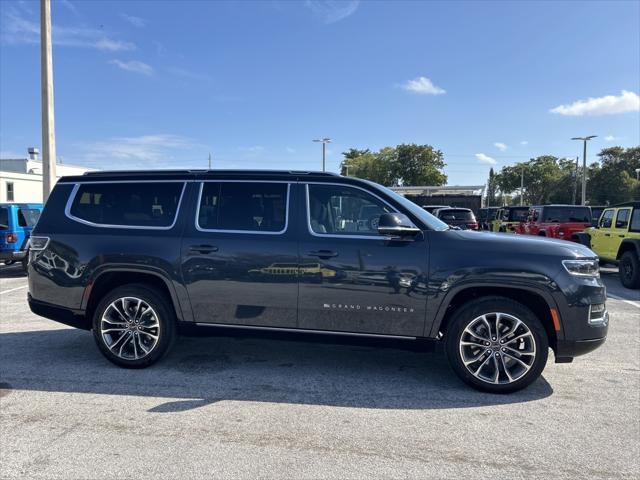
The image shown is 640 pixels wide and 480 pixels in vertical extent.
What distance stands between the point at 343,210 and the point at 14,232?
10320 millimetres

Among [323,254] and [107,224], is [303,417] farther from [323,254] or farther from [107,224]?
[107,224]

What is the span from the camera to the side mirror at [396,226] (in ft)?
13.1

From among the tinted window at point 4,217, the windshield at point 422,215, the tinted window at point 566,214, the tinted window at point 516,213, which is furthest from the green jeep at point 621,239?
the tinted window at point 4,217

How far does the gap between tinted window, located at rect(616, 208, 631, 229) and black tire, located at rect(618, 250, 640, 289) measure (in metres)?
0.71

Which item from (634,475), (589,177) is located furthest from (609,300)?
(589,177)

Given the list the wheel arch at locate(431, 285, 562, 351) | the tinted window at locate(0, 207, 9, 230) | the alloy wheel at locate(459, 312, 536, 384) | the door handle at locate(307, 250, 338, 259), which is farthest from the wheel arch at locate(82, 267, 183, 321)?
the tinted window at locate(0, 207, 9, 230)

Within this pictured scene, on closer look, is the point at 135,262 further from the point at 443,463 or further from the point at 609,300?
the point at 609,300

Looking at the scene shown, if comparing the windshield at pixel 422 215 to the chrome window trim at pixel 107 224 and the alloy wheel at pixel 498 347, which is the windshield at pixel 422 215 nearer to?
the alloy wheel at pixel 498 347

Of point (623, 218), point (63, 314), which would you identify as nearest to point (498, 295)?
point (63, 314)

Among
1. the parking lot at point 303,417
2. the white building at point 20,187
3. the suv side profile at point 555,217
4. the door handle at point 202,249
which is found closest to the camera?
the parking lot at point 303,417

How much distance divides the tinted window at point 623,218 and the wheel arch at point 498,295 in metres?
8.36

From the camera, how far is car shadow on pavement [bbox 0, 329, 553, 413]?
4.07m

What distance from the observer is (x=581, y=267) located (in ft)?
13.4

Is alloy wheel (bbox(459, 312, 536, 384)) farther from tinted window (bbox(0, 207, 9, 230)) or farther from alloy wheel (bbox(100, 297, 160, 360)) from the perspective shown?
tinted window (bbox(0, 207, 9, 230))
